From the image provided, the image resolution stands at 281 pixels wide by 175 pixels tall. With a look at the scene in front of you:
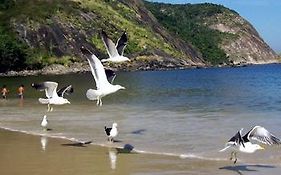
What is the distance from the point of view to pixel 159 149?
61.7 ft

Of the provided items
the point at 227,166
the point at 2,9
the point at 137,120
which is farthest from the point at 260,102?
the point at 2,9

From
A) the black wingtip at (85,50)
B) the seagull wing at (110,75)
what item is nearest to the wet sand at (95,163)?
the seagull wing at (110,75)

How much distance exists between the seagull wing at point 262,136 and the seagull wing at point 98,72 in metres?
4.84

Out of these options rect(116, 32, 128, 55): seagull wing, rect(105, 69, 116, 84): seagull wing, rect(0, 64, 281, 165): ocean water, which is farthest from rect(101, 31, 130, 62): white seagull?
rect(0, 64, 281, 165): ocean water

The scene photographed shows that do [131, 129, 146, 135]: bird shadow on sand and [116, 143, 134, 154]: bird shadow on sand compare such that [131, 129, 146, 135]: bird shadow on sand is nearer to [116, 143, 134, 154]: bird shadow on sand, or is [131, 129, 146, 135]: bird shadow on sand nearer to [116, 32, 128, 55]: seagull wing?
[116, 143, 134, 154]: bird shadow on sand

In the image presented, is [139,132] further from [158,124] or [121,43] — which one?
[121,43]

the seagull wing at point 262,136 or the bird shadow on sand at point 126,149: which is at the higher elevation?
the seagull wing at point 262,136

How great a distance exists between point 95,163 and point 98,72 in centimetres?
287

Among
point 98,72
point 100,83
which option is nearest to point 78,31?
point 100,83

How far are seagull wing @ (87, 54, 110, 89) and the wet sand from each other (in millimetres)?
2199

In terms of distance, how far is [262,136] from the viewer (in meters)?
14.7

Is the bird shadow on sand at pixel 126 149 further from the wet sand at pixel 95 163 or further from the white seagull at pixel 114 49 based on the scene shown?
the white seagull at pixel 114 49

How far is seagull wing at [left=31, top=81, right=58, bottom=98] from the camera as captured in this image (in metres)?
20.4

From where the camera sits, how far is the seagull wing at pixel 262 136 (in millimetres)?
14484
